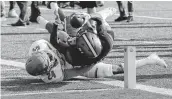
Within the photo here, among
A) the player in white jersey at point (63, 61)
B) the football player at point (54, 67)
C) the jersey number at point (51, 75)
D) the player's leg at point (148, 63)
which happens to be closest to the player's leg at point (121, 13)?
the player's leg at point (148, 63)

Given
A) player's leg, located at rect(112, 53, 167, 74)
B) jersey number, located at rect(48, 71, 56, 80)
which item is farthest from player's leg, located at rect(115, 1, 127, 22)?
jersey number, located at rect(48, 71, 56, 80)

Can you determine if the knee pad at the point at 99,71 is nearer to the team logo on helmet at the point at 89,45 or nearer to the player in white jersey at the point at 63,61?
the player in white jersey at the point at 63,61

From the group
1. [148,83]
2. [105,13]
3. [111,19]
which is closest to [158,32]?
[111,19]

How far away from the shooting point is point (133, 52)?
9117 millimetres

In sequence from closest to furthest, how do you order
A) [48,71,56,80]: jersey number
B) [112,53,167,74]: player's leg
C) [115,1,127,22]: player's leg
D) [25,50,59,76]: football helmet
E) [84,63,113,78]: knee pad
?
1. [25,50,59,76]: football helmet
2. [48,71,56,80]: jersey number
3. [84,63,113,78]: knee pad
4. [112,53,167,74]: player's leg
5. [115,1,127,22]: player's leg

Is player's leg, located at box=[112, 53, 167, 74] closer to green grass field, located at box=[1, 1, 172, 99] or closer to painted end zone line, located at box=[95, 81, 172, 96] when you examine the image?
green grass field, located at box=[1, 1, 172, 99]

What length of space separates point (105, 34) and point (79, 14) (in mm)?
484

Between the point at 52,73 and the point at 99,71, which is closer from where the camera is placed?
the point at 52,73

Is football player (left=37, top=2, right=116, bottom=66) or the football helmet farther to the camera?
football player (left=37, top=2, right=116, bottom=66)

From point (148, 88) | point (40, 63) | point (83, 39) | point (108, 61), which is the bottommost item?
point (108, 61)

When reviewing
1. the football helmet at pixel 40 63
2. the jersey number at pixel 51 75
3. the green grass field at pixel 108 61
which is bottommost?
the green grass field at pixel 108 61

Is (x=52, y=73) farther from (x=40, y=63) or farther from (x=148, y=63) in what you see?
(x=148, y=63)

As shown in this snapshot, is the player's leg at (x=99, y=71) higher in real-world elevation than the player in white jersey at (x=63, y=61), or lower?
lower

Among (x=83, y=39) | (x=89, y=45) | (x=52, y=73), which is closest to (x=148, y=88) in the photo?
(x=89, y=45)
